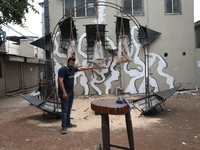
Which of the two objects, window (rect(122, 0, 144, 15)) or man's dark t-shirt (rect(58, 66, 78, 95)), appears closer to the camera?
man's dark t-shirt (rect(58, 66, 78, 95))

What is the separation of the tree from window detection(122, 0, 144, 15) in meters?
5.02

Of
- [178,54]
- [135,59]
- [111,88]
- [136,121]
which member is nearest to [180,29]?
[178,54]

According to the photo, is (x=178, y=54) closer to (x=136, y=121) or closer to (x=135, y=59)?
(x=135, y=59)

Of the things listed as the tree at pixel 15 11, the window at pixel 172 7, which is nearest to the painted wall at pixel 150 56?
the window at pixel 172 7

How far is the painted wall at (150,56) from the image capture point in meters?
8.96

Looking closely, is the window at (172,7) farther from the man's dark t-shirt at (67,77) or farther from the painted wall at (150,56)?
the man's dark t-shirt at (67,77)

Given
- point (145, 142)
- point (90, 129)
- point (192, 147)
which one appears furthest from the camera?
point (90, 129)

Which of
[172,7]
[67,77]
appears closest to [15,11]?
[67,77]

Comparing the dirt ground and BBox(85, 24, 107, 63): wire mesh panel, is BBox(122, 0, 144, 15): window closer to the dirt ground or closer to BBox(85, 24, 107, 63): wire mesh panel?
BBox(85, 24, 107, 63): wire mesh panel

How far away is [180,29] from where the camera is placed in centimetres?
916

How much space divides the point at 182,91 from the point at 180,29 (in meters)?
3.65

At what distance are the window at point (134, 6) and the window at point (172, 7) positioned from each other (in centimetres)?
150

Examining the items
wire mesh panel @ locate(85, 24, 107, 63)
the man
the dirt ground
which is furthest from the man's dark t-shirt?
wire mesh panel @ locate(85, 24, 107, 63)

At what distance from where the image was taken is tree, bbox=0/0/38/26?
6652mm
